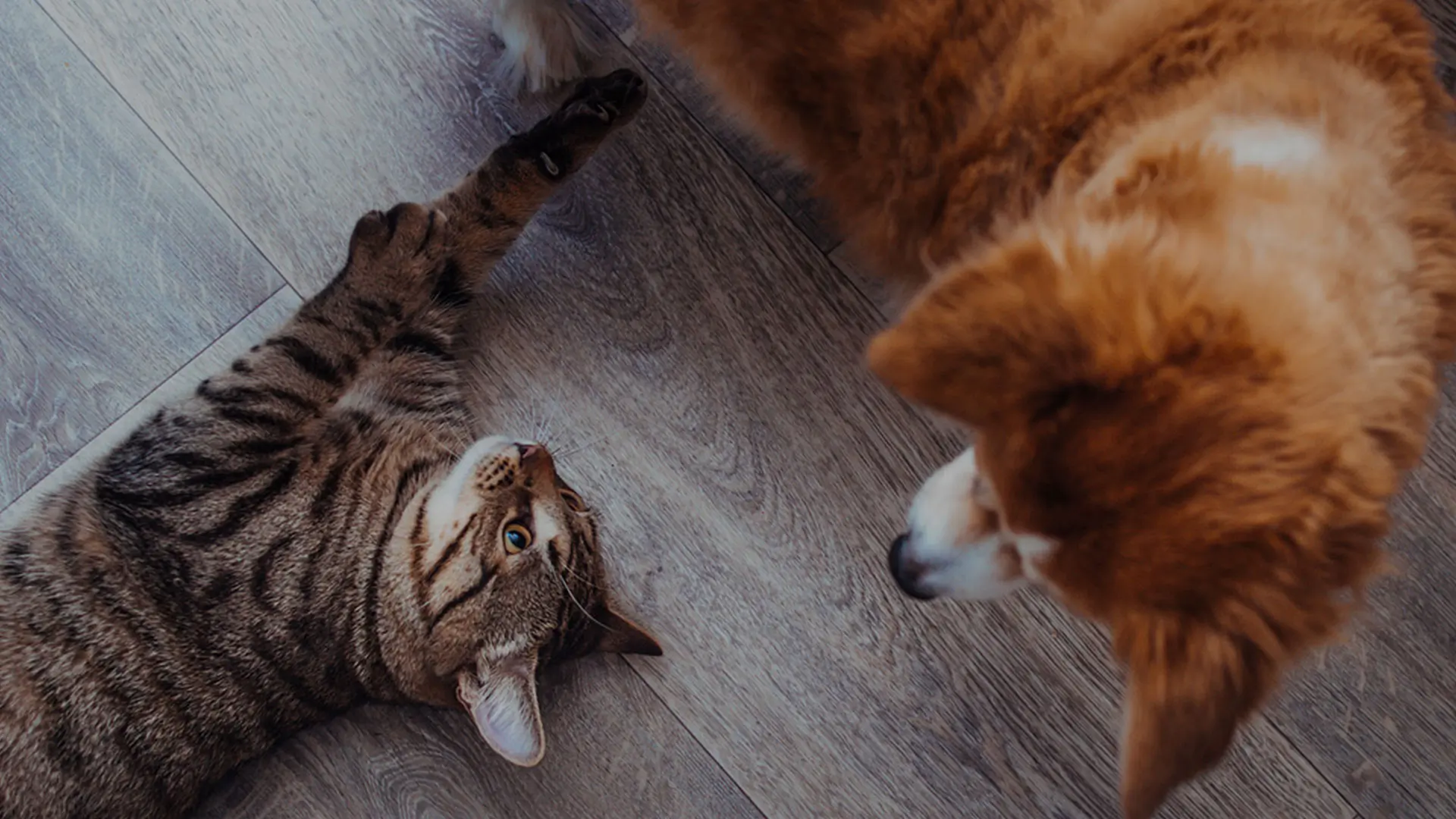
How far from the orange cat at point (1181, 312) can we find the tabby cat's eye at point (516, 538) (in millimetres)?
635

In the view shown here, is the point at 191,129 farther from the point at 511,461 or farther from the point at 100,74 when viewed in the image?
the point at 511,461

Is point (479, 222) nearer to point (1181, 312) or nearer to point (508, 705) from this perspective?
point (508, 705)

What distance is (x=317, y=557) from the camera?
132cm

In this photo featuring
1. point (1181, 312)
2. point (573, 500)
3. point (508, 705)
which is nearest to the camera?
point (1181, 312)

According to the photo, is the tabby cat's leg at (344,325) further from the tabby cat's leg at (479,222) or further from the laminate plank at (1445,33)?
the laminate plank at (1445,33)

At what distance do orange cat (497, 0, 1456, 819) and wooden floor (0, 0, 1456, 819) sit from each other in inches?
21.1

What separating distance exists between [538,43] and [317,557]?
80 centimetres

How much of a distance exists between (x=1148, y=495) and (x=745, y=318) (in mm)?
856

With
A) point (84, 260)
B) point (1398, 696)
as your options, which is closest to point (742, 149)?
point (84, 260)

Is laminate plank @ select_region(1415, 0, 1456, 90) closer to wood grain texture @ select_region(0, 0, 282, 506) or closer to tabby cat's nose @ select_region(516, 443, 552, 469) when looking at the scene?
tabby cat's nose @ select_region(516, 443, 552, 469)

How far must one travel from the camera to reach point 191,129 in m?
1.46

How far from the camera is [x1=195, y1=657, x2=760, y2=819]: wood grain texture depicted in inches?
54.8

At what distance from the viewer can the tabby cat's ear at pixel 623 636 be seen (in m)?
1.36

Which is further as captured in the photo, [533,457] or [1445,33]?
[1445,33]
